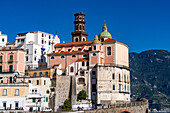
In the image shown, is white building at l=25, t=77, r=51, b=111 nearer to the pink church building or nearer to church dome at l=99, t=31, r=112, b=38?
the pink church building

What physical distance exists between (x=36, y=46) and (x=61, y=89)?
24.8 m

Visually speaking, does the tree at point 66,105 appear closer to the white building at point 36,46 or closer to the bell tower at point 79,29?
the white building at point 36,46

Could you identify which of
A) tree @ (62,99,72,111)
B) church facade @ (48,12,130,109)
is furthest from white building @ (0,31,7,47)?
tree @ (62,99,72,111)

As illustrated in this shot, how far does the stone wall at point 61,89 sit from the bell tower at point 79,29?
30.0 meters

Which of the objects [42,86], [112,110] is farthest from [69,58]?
[112,110]

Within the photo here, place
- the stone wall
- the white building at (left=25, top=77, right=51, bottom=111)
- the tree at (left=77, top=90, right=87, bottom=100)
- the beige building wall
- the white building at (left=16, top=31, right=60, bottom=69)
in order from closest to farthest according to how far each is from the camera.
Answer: the beige building wall, the white building at (left=25, top=77, right=51, bottom=111), the tree at (left=77, top=90, right=87, bottom=100), the stone wall, the white building at (left=16, top=31, right=60, bottom=69)

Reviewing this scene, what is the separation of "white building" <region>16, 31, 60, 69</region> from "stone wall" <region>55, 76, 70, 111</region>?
54.3 ft

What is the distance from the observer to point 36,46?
119 m

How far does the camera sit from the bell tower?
424ft

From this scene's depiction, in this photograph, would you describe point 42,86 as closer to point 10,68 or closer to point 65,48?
point 10,68

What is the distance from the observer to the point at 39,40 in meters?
122

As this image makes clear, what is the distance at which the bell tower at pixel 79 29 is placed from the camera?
129 m

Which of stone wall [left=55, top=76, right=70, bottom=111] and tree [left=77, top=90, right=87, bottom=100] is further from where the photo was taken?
stone wall [left=55, top=76, right=70, bottom=111]

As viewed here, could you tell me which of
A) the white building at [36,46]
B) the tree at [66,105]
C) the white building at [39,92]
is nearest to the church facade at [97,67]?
the tree at [66,105]
